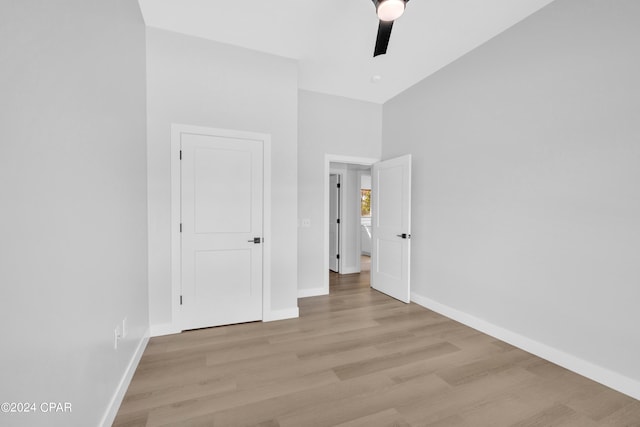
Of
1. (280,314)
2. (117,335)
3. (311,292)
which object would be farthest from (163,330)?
(311,292)

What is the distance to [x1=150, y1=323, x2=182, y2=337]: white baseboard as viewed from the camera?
262 centimetres

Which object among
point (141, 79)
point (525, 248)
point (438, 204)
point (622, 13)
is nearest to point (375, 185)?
point (438, 204)

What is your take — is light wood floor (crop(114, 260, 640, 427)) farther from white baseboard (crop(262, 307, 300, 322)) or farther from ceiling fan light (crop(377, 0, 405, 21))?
ceiling fan light (crop(377, 0, 405, 21))

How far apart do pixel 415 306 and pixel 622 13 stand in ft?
10.8

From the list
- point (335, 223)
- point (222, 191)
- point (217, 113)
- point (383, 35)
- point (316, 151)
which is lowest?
point (335, 223)

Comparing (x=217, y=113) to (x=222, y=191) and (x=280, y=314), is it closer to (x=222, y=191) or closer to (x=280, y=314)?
(x=222, y=191)

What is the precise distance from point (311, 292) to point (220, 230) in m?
1.78

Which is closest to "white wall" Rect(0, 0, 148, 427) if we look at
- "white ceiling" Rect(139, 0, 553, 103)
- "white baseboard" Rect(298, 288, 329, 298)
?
"white ceiling" Rect(139, 0, 553, 103)

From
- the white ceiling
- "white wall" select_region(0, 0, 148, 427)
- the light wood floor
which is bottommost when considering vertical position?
the light wood floor

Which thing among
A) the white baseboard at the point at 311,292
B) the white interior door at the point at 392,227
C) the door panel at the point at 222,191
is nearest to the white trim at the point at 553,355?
the white interior door at the point at 392,227

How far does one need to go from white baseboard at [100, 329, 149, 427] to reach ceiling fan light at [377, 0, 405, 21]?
302cm

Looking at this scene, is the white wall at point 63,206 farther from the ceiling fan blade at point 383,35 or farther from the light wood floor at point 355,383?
the ceiling fan blade at point 383,35

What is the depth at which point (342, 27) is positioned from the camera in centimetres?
259

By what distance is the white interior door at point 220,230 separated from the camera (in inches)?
107
